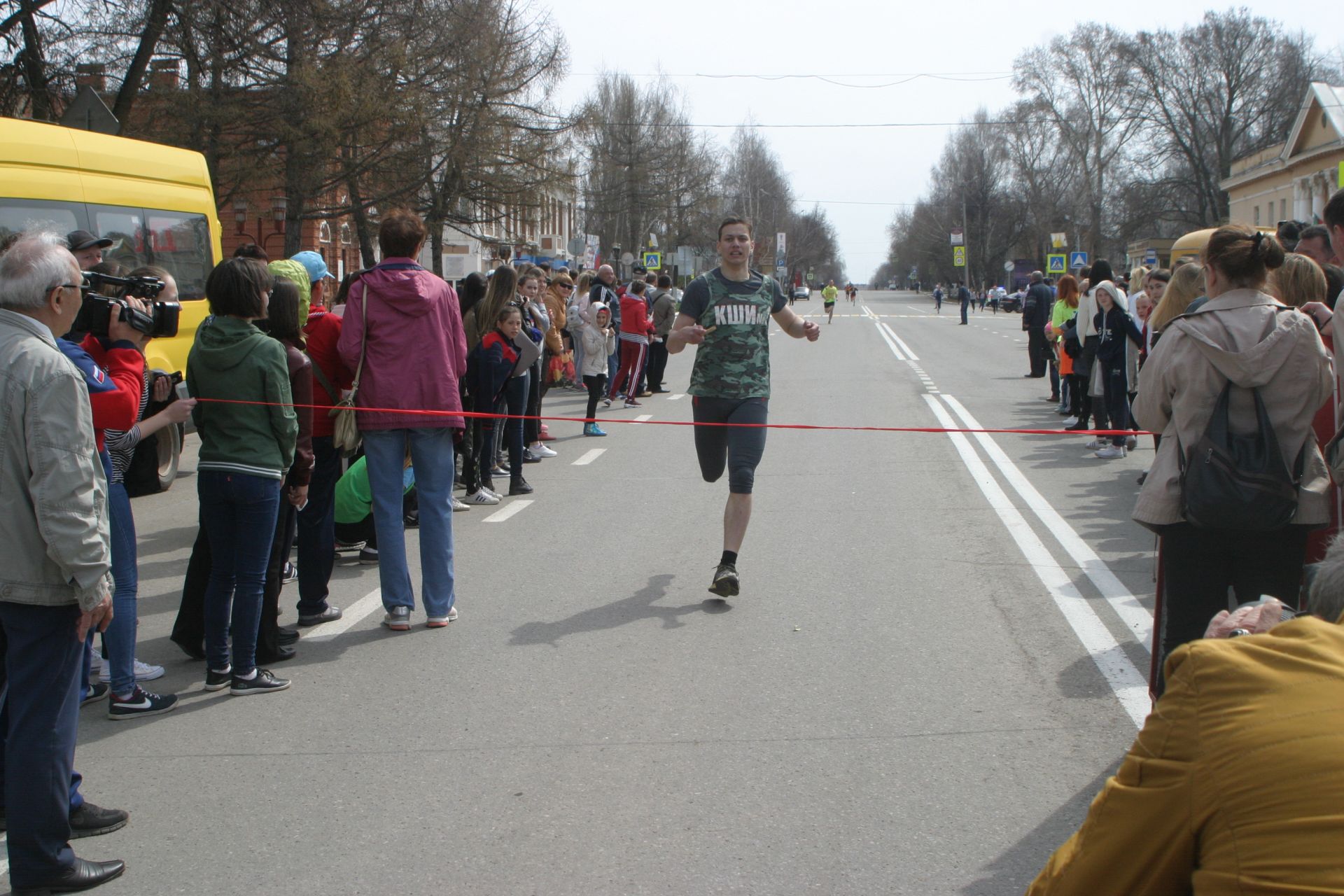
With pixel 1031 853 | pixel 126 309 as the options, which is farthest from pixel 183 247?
pixel 1031 853

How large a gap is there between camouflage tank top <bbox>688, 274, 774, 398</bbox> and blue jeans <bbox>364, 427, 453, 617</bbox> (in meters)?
1.43

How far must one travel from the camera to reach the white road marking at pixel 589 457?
1228 cm

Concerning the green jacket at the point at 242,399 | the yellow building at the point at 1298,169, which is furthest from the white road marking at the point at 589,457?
the yellow building at the point at 1298,169

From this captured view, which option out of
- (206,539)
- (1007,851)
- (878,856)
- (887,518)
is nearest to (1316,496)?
(1007,851)

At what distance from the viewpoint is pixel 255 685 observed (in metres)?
5.24

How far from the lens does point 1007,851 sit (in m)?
3.61

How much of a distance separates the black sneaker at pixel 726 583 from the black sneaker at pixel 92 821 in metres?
3.31

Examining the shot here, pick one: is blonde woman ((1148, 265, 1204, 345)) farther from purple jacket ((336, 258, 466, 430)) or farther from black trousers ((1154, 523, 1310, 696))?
purple jacket ((336, 258, 466, 430))

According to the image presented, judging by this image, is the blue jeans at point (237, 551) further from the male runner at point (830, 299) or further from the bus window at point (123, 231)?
the male runner at point (830, 299)

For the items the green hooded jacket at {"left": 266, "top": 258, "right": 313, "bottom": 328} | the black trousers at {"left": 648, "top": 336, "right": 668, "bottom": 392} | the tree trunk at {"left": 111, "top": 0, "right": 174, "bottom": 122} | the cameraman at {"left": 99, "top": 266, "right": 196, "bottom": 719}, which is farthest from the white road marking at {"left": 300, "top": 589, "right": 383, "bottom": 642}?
the tree trunk at {"left": 111, "top": 0, "right": 174, "bottom": 122}

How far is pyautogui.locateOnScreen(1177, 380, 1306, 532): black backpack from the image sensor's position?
151 inches

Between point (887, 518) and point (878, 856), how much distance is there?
5.63 m

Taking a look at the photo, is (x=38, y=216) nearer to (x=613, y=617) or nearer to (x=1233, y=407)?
(x=613, y=617)

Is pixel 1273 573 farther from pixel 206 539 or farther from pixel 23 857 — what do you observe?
pixel 206 539
